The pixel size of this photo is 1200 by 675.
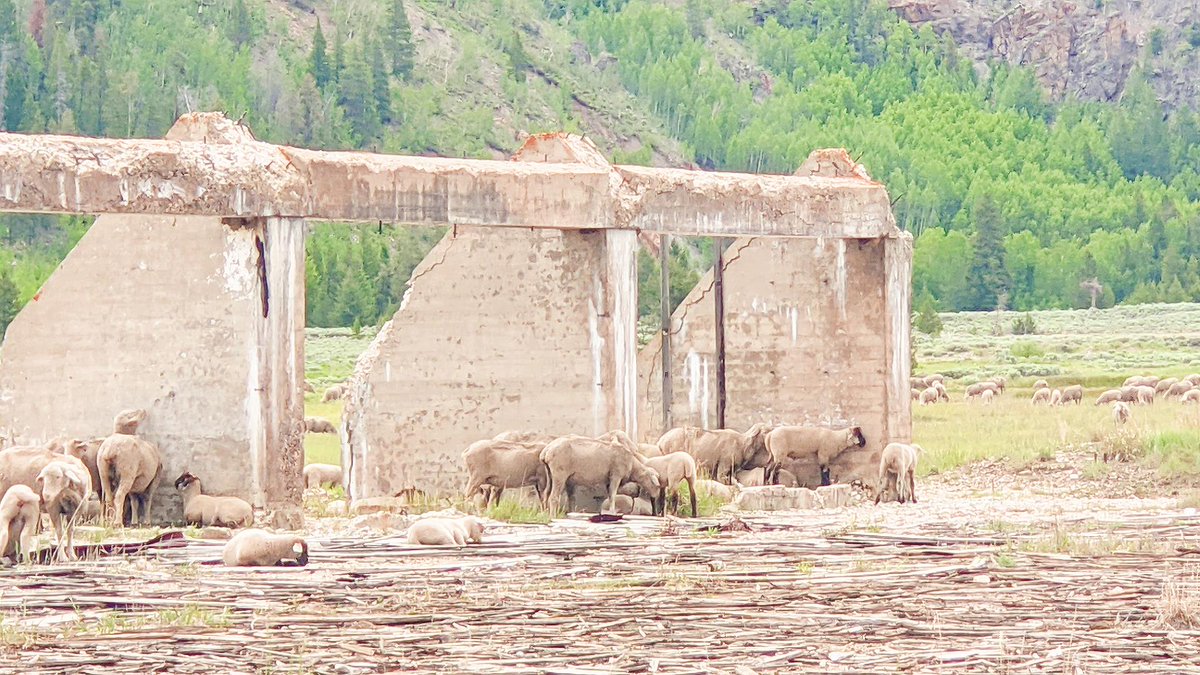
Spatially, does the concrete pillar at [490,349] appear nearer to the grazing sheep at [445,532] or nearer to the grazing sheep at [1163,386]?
the grazing sheep at [445,532]

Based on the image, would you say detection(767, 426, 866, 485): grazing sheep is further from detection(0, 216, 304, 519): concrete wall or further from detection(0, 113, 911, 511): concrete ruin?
detection(0, 216, 304, 519): concrete wall

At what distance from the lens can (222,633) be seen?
41.7ft

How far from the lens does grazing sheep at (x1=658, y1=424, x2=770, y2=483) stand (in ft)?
83.9

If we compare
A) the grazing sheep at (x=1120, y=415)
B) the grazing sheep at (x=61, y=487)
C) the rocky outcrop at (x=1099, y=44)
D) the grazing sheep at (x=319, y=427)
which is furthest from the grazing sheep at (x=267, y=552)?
the rocky outcrop at (x=1099, y=44)

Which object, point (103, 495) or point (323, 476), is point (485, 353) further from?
point (103, 495)

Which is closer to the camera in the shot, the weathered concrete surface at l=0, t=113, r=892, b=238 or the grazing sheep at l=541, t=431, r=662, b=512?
the weathered concrete surface at l=0, t=113, r=892, b=238

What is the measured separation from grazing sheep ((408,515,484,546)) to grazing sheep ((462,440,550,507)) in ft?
11.1

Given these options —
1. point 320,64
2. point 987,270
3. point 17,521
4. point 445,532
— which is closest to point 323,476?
point 445,532

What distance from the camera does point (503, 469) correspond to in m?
21.5

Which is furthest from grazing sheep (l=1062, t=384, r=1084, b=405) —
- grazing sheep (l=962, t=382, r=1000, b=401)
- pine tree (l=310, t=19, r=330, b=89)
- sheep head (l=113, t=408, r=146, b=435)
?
pine tree (l=310, t=19, r=330, b=89)

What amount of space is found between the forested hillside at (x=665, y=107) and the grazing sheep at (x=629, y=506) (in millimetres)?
45831

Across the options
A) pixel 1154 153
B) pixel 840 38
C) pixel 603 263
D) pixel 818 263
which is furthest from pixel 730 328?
pixel 840 38

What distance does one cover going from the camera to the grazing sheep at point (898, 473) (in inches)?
969

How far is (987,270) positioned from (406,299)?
8245cm
